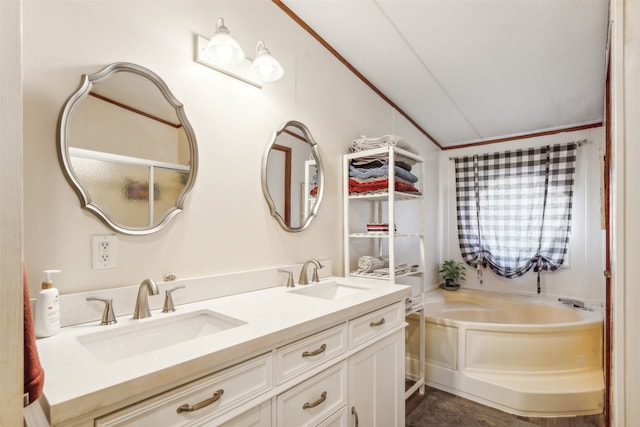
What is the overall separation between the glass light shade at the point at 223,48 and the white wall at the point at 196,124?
10 cm

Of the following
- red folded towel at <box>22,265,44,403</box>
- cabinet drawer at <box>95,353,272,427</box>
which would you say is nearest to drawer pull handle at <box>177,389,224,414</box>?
cabinet drawer at <box>95,353,272,427</box>

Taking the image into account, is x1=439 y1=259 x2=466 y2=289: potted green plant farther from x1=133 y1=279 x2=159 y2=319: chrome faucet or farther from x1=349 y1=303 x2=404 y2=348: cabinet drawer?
x1=133 y1=279 x2=159 y2=319: chrome faucet

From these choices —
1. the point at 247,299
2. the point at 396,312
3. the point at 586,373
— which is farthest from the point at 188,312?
the point at 586,373

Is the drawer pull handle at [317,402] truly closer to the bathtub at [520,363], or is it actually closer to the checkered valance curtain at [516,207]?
the bathtub at [520,363]

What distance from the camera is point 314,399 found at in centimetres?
120

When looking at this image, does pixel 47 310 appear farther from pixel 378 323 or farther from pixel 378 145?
pixel 378 145

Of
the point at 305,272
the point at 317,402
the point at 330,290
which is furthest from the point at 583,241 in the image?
the point at 317,402

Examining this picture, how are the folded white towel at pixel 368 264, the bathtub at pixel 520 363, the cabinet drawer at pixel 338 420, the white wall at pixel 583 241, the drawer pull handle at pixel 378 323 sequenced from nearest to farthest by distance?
the cabinet drawer at pixel 338 420
the drawer pull handle at pixel 378 323
the bathtub at pixel 520 363
the folded white towel at pixel 368 264
the white wall at pixel 583 241

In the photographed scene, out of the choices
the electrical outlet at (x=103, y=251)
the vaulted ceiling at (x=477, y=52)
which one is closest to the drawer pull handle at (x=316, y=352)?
the electrical outlet at (x=103, y=251)

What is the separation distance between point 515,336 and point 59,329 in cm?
270

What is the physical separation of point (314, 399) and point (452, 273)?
2.77 metres

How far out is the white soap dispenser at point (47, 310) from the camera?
3.17 feet

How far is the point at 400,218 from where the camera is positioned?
2.96 m

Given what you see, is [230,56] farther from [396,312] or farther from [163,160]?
[396,312]
